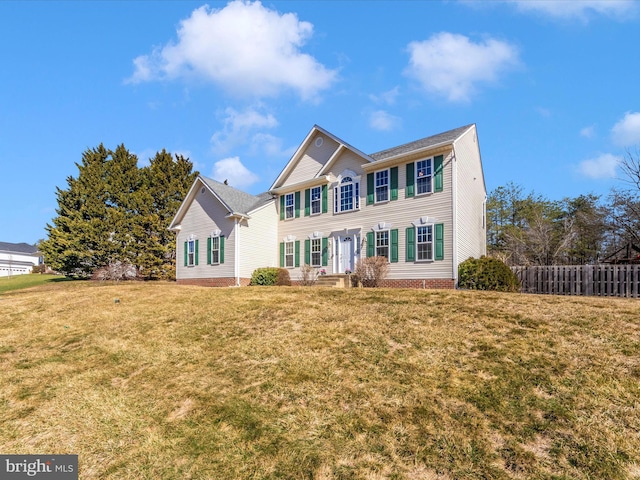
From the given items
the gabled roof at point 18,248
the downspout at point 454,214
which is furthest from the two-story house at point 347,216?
the gabled roof at point 18,248

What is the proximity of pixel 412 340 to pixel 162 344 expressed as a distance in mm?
5245

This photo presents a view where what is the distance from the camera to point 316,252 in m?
20.0

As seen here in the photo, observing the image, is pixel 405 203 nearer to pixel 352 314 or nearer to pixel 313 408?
pixel 352 314

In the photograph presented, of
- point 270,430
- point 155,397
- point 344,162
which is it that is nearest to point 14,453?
point 155,397

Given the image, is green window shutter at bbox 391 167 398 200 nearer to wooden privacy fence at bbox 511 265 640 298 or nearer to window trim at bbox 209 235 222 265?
wooden privacy fence at bbox 511 265 640 298

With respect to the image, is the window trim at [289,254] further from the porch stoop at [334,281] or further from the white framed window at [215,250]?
the white framed window at [215,250]

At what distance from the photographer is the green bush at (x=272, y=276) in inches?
792

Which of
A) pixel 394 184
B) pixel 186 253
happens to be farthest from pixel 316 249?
pixel 186 253

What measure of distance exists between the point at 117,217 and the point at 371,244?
23.6 metres

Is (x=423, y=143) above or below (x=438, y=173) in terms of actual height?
above

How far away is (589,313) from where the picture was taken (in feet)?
25.3

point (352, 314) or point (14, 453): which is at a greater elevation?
point (352, 314)

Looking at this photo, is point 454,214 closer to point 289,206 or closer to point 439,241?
point 439,241

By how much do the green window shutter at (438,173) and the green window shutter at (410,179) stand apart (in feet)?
3.37
